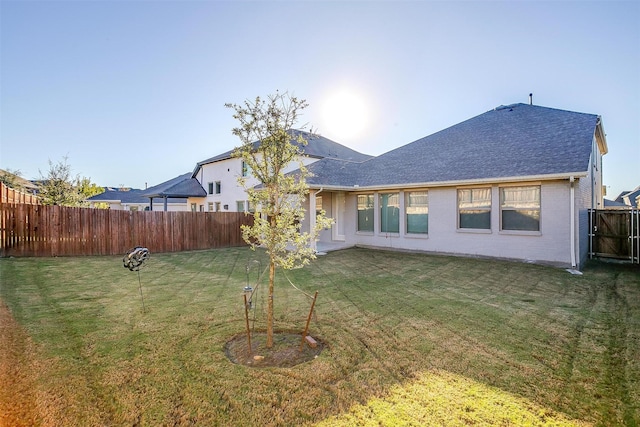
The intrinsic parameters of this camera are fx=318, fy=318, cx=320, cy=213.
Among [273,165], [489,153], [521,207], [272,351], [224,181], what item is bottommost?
[272,351]

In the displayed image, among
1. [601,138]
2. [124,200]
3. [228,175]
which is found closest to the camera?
[601,138]

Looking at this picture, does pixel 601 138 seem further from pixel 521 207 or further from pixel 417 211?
pixel 417 211

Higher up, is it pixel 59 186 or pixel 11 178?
pixel 11 178

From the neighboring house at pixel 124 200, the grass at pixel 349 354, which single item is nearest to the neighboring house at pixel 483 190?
the grass at pixel 349 354

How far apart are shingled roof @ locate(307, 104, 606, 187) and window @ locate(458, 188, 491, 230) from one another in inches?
25.7

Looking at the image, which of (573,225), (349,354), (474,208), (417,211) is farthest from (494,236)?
(349,354)

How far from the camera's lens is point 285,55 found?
37.6 feet

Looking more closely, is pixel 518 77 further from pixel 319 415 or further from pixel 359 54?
pixel 319 415

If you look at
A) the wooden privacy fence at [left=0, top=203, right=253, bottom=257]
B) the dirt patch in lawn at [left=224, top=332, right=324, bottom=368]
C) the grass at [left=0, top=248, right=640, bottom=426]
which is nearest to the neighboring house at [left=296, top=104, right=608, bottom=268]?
the grass at [left=0, top=248, right=640, bottom=426]

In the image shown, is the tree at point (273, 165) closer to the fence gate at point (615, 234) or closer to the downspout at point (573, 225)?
the downspout at point (573, 225)

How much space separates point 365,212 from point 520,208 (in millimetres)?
5993

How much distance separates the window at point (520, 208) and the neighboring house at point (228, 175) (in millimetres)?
12104

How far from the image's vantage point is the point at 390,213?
13344 millimetres

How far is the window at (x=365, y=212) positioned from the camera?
14.0 metres
